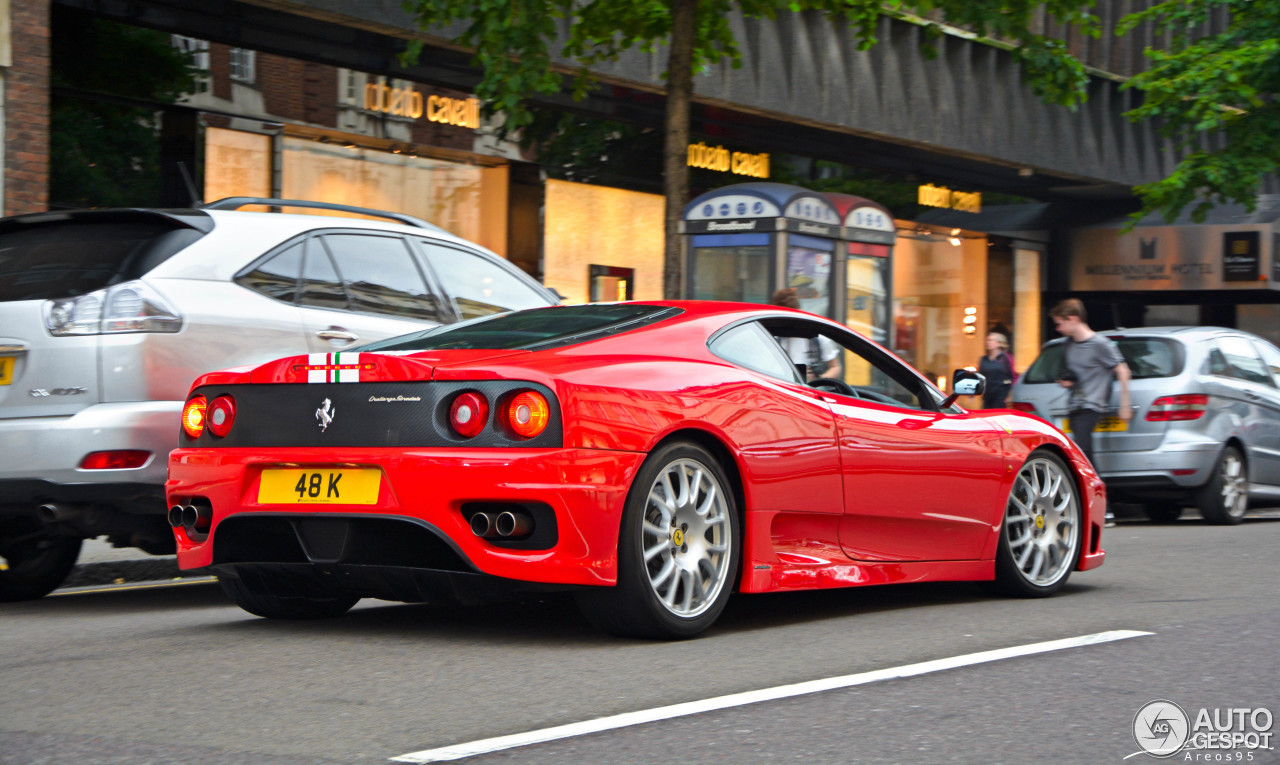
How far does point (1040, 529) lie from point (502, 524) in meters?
3.13

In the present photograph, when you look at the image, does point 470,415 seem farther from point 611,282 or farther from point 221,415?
point 611,282

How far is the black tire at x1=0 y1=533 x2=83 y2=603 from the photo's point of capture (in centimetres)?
734

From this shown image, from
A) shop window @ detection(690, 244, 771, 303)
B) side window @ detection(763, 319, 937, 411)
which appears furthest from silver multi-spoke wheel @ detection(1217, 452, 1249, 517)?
side window @ detection(763, 319, 937, 411)

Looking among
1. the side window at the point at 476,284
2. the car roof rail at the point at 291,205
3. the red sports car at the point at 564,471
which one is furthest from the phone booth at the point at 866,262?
the red sports car at the point at 564,471

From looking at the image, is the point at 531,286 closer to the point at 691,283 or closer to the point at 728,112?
the point at 691,283

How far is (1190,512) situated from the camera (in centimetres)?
1505

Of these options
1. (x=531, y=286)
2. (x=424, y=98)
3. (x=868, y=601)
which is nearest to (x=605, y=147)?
(x=424, y=98)

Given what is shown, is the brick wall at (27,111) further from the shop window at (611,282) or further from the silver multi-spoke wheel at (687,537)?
the silver multi-spoke wheel at (687,537)

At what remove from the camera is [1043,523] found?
7188 millimetres

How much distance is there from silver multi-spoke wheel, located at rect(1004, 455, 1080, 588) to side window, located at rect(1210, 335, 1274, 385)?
6.09m

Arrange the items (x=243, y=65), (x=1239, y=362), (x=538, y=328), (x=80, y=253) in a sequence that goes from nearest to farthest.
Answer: (x=538, y=328)
(x=80, y=253)
(x=1239, y=362)
(x=243, y=65)

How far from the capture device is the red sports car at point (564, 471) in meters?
5.05

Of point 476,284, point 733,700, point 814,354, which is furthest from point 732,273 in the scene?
point 733,700

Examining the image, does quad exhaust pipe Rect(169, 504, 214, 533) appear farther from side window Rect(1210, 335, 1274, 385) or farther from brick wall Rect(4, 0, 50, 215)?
side window Rect(1210, 335, 1274, 385)
